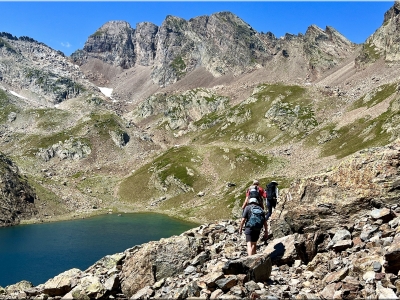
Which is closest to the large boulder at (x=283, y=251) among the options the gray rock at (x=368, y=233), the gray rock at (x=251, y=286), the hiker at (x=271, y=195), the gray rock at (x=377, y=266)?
the gray rock at (x=251, y=286)

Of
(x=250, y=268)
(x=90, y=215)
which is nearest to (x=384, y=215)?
(x=250, y=268)

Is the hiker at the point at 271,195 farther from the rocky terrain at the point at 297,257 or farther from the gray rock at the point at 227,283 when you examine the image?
the gray rock at the point at 227,283

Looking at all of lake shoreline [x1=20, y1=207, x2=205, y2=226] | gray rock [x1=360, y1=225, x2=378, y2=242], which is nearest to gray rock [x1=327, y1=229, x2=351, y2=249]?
gray rock [x1=360, y1=225, x2=378, y2=242]

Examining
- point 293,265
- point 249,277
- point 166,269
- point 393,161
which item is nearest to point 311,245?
point 293,265

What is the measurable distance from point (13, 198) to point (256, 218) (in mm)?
140339

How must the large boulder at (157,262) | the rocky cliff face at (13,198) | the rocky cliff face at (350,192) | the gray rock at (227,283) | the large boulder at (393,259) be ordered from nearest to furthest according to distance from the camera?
the large boulder at (393,259)
the gray rock at (227,283)
the rocky cliff face at (350,192)
the large boulder at (157,262)
the rocky cliff face at (13,198)

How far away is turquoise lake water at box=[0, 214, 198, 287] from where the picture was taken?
7050 centimetres

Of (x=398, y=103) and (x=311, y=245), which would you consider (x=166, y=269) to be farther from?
(x=398, y=103)

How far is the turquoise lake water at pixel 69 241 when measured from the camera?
2776 inches

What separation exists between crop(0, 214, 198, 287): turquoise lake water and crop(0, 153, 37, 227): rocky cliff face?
26.1ft

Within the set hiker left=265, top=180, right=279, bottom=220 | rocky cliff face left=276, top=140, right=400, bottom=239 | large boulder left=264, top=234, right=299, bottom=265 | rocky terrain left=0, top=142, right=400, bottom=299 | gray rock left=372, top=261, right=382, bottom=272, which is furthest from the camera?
hiker left=265, top=180, right=279, bottom=220

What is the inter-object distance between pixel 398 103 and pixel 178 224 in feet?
336

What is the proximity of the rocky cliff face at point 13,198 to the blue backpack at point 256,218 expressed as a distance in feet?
421

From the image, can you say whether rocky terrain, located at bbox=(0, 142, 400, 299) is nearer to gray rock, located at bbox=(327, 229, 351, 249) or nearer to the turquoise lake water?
gray rock, located at bbox=(327, 229, 351, 249)
